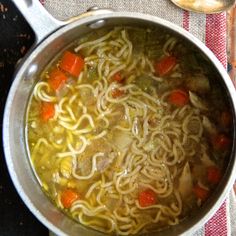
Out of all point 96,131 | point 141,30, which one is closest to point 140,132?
point 96,131

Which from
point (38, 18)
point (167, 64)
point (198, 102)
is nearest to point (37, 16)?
point (38, 18)

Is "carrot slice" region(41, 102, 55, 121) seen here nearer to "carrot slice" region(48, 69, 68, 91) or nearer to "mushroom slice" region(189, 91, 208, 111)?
"carrot slice" region(48, 69, 68, 91)

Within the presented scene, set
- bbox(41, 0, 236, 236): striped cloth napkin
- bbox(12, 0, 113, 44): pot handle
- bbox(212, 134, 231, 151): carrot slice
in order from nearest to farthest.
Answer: bbox(12, 0, 113, 44): pot handle, bbox(212, 134, 231, 151): carrot slice, bbox(41, 0, 236, 236): striped cloth napkin

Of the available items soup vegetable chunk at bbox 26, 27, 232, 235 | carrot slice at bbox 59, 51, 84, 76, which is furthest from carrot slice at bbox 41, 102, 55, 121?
carrot slice at bbox 59, 51, 84, 76

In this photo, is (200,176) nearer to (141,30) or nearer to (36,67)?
(141,30)

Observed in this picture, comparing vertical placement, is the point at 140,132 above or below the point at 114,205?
above

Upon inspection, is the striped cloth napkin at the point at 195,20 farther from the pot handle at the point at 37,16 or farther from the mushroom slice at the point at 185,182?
the pot handle at the point at 37,16
